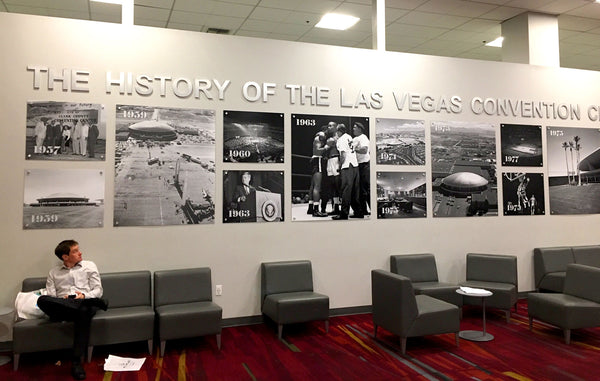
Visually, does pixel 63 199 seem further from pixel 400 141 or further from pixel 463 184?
pixel 463 184

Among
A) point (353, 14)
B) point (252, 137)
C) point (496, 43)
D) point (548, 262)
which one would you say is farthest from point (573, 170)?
point (252, 137)

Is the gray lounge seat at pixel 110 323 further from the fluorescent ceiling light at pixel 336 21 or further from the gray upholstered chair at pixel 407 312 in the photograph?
the fluorescent ceiling light at pixel 336 21

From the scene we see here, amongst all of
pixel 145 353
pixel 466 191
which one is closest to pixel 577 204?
pixel 466 191

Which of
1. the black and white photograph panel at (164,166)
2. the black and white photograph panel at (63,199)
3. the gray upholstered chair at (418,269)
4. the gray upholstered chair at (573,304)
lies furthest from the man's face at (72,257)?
the gray upholstered chair at (573,304)

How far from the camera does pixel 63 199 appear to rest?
5367 millimetres

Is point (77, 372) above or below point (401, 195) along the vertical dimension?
below

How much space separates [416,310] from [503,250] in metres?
3.18

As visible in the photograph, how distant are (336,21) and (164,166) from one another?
4.34 metres

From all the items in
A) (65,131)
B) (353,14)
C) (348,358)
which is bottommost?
(348,358)

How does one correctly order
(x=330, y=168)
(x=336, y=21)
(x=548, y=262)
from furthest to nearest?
(x=336, y=21) → (x=548, y=262) → (x=330, y=168)

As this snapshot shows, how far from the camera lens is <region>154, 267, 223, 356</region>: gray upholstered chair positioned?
4.93m

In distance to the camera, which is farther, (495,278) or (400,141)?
(400,141)

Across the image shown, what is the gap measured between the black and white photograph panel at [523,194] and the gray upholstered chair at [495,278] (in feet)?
3.35

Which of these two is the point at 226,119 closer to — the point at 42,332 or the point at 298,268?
the point at 298,268
